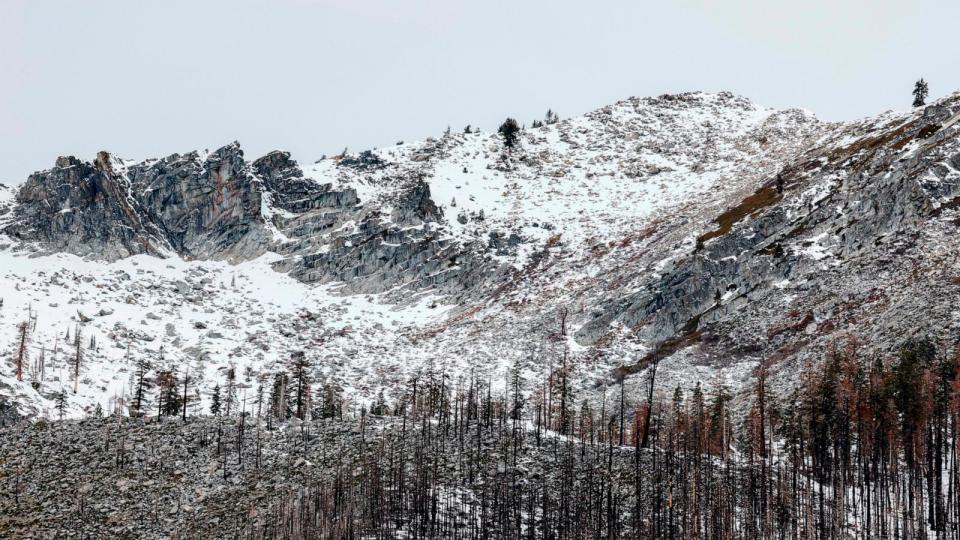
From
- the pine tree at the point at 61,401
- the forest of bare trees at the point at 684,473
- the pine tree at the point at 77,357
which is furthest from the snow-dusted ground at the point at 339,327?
the forest of bare trees at the point at 684,473

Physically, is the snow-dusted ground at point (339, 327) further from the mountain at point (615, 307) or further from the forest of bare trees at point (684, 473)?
the forest of bare trees at point (684, 473)

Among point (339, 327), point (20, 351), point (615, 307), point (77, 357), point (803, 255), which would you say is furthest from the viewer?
point (339, 327)

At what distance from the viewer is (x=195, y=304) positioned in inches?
7466

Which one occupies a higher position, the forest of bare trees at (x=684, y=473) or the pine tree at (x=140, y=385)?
the pine tree at (x=140, y=385)

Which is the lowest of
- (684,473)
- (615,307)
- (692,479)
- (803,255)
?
(692,479)

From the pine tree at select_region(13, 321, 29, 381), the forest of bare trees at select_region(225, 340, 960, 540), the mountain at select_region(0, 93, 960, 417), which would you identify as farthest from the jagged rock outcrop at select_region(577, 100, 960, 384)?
the pine tree at select_region(13, 321, 29, 381)

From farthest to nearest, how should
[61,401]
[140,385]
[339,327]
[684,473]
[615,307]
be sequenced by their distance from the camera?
[339,327]
[615,307]
[61,401]
[140,385]
[684,473]

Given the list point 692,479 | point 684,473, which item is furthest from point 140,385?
point 692,479

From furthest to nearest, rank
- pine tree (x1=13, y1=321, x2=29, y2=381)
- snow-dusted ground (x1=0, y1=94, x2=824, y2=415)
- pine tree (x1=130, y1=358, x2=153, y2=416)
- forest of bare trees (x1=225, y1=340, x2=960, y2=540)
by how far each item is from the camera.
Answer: snow-dusted ground (x1=0, y1=94, x2=824, y2=415), pine tree (x1=13, y1=321, x2=29, y2=381), pine tree (x1=130, y1=358, x2=153, y2=416), forest of bare trees (x1=225, y1=340, x2=960, y2=540)

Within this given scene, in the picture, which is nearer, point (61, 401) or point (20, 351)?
point (61, 401)

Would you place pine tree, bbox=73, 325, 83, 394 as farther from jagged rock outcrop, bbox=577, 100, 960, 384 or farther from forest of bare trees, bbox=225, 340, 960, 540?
jagged rock outcrop, bbox=577, 100, 960, 384

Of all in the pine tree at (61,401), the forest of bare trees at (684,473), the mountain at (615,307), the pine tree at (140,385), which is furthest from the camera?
the mountain at (615,307)

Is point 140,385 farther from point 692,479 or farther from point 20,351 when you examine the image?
point 692,479

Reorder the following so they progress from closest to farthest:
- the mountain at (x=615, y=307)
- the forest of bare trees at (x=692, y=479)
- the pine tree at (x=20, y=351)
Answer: the forest of bare trees at (x=692, y=479) < the mountain at (x=615, y=307) < the pine tree at (x=20, y=351)
